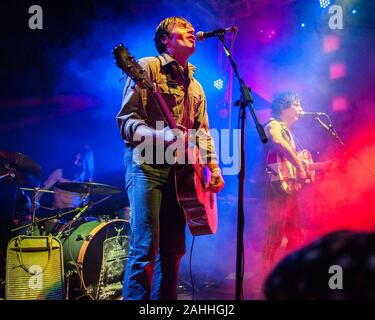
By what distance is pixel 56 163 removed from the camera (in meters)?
6.41

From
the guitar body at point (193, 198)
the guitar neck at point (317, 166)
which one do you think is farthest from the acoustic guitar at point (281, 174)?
the guitar body at point (193, 198)

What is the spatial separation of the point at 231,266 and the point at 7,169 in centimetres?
361

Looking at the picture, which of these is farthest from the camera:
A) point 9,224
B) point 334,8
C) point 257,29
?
point 257,29

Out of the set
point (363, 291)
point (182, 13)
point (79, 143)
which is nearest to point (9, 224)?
point (79, 143)

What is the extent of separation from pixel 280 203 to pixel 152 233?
2406mm

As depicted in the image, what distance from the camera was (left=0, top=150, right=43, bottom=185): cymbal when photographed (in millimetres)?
4062

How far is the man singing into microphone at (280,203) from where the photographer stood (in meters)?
4.26

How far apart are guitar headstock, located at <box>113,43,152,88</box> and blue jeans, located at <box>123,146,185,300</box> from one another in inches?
20.1

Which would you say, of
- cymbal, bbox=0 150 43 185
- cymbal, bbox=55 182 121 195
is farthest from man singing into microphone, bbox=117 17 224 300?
cymbal, bbox=0 150 43 185

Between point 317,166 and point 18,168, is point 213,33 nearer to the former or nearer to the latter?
point 317,166

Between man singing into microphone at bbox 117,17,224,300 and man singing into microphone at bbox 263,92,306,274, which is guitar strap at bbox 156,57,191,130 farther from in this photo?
man singing into microphone at bbox 263,92,306,274

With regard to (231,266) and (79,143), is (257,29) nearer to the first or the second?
(79,143)

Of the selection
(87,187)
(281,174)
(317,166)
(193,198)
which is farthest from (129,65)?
(317,166)

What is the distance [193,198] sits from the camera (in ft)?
8.46
